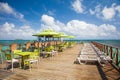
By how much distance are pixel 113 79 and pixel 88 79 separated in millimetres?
848

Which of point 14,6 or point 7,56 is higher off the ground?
point 14,6

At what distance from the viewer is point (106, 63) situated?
22.2 ft

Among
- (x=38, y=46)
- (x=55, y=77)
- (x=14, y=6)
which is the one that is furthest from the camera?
(x=14, y=6)

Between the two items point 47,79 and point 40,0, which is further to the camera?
point 40,0

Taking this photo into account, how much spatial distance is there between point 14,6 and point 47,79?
1767 centimetres

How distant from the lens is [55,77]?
465cm

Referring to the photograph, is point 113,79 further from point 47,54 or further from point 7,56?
point 47,54

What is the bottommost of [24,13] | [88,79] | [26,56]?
[88,79]

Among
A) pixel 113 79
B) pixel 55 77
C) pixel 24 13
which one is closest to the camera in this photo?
pixel 113 79

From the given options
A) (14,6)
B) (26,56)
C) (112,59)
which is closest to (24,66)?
(26,56)

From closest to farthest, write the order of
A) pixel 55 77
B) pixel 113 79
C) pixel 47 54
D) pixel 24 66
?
pixel 113 79 < pixel 55 77 < pixel 24 66 < pixel 47 54

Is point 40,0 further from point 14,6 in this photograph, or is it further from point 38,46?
point 38,46

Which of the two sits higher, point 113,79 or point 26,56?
point 26,56

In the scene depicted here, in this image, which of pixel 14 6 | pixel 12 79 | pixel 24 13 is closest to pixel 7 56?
pixel 12 79
